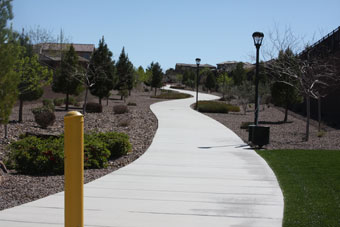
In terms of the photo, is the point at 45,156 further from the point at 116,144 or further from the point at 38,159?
the point at 116,144

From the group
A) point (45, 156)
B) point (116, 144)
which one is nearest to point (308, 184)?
point (116, 144)

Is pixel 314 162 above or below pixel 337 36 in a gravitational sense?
below

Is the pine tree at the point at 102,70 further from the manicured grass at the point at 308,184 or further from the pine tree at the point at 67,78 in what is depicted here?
the manicured grass at the point at 308,184

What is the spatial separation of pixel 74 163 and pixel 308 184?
5.56 metres

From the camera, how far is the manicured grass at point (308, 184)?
554 centimetres

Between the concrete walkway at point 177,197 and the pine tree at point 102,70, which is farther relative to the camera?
the pine tree at point 102,70

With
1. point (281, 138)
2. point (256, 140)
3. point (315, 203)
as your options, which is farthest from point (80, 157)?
point (281, 138)

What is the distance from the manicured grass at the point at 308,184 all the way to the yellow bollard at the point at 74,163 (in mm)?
2906

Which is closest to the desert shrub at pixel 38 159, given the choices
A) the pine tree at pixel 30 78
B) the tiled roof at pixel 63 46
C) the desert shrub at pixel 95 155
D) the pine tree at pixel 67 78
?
the desert shrub at pixel 95 155

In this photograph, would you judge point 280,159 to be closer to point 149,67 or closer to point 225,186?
point 225,186

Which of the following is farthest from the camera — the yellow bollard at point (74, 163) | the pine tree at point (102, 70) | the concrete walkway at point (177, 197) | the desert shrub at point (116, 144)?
the pine tree at point (102, 70)

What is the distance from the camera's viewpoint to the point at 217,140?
14266 mm

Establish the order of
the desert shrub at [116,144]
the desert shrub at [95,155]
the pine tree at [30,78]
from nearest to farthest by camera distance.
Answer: the desert shrub at [95,155]
the desert shrub at [116,144]
the pine tree at [30,78]

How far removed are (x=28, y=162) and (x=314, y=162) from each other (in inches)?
256
